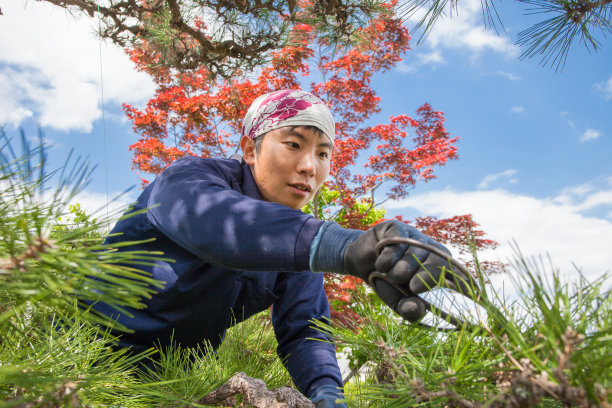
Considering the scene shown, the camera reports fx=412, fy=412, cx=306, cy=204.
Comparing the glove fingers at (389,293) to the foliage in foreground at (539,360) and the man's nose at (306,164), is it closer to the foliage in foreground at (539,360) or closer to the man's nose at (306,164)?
the foliage in foreground at (539,360)

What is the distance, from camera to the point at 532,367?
16.5 inches

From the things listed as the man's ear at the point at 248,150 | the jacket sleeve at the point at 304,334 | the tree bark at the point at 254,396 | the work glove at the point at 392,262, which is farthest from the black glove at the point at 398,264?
the man's ear at the point at 248,150

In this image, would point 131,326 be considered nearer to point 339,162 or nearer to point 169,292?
point 169,292

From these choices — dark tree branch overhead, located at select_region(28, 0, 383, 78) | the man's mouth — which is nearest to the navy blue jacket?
the man's mouth

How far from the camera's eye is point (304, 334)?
1267 mm

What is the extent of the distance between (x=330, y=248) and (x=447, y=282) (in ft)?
0.60

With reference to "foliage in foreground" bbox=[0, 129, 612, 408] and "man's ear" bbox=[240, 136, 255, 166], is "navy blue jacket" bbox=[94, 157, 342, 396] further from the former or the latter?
"foliage in foreground" bbox=[0, 129, 612, 408]

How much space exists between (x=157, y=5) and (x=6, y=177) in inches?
93.5

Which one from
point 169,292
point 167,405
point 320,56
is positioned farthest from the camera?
point 320,56

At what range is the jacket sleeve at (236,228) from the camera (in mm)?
674

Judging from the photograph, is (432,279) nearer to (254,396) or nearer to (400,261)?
(400,261)

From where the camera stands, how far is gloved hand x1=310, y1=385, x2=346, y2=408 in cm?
90

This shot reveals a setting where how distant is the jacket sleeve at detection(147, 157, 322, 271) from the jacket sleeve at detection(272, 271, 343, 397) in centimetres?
44

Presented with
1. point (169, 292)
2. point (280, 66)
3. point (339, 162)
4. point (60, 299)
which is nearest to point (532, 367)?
point (60, 299)
